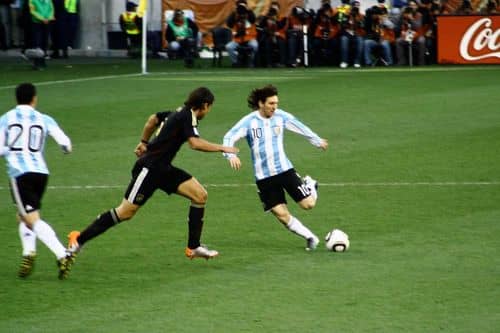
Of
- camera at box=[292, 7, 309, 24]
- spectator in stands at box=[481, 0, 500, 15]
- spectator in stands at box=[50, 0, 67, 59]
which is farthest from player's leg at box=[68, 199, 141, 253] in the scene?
spectator in stands at box=[50, 0, 67, 59]

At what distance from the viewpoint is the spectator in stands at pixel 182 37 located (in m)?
34.9

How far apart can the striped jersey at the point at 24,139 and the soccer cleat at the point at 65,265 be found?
79cm

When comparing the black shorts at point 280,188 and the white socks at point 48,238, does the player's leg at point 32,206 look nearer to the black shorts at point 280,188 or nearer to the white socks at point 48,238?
the white socks at point 48,238

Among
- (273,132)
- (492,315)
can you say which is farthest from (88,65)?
(492,315)

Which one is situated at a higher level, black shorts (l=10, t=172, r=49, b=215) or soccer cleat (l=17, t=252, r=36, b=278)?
black shorts (l=10, t=172, r=49, b=215)

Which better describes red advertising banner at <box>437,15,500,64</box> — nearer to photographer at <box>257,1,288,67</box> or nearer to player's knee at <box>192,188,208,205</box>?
photographer at <box>257,1,288,67</box>

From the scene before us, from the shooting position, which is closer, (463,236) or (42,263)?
(42,263)

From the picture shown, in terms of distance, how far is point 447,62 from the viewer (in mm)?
33344

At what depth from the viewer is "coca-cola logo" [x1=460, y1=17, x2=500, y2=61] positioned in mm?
32219

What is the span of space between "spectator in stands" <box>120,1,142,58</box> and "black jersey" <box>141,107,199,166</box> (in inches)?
1019

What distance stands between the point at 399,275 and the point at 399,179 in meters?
5.83

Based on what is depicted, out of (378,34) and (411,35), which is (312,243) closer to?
(411,35)

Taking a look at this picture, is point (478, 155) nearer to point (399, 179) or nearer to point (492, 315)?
point (399, 179)

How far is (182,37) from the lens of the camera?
35.9 m
